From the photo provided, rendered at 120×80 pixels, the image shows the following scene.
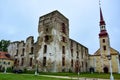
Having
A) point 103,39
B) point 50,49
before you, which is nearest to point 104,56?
point 103,39

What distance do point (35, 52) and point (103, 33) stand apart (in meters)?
25.8

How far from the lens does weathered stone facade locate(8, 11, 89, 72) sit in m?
38.0

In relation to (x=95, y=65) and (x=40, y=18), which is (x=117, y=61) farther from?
(x=40, y=18)

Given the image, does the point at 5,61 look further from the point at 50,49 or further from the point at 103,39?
the point at 103,39

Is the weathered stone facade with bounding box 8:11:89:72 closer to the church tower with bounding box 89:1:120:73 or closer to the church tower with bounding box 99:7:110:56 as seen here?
the church tower with bounding box 89:1:120:73

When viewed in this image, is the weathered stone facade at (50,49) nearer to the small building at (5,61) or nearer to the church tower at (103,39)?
the small building at (5,61)

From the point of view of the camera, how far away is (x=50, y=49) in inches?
1508

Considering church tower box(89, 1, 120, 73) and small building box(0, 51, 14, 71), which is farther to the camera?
church tower box(89, 1, 120, 73)

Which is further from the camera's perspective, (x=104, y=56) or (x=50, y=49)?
(x=104, y=56)

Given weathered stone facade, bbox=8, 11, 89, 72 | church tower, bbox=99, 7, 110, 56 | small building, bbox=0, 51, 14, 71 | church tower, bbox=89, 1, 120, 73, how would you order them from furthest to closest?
church tower, bbox=99, 7, 110, 56 → church tower, bbox=89, 1, 120, 73 → small building, bbox=0, 51, 14, 71 → weathered stone facade, bbox=8, 11, 89, 72

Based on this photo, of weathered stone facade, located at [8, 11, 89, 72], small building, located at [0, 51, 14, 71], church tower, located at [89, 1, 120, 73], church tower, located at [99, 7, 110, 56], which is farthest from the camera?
church tower, located at [99, 7, 110, 56]

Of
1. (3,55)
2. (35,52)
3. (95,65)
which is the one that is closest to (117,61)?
(95,65)

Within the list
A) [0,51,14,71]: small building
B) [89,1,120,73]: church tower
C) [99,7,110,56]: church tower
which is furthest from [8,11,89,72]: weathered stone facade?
[99,7,110,56]: church tower

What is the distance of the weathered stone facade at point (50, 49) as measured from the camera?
38000mm
